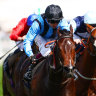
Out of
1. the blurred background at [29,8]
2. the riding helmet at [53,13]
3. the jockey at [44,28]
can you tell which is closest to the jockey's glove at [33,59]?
the jockey at [44,28]

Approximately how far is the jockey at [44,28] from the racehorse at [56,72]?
27 cm

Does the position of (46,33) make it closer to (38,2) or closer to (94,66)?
(94,66)

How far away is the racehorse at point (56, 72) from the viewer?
405 centimetres

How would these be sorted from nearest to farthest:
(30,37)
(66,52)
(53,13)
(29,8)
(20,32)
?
(66,52)
(53,13)
(30,37)
(20,32)
(29,8)

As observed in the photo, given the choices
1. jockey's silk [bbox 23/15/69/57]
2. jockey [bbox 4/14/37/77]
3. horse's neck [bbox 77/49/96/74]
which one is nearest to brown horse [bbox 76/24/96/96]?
horse's neck [bbox 77/49/96/74]

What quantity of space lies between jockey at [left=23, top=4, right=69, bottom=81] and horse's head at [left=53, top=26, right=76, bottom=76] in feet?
2.14

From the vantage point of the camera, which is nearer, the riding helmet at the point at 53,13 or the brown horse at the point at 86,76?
the riding helmet at the point at 53,13

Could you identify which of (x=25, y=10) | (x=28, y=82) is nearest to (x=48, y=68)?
(x=28, y=82)

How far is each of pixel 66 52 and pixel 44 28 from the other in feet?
4.63

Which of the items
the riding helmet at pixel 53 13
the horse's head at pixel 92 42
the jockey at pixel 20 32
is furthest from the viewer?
the jockey at pixel 20 32

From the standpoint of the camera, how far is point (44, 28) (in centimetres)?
536

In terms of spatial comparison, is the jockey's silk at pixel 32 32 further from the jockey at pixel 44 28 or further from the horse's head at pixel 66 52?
the horse's head at pixel 66 52

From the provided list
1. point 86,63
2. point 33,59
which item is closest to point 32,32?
point 33,59

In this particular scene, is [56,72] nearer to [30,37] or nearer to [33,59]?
[33,59]
